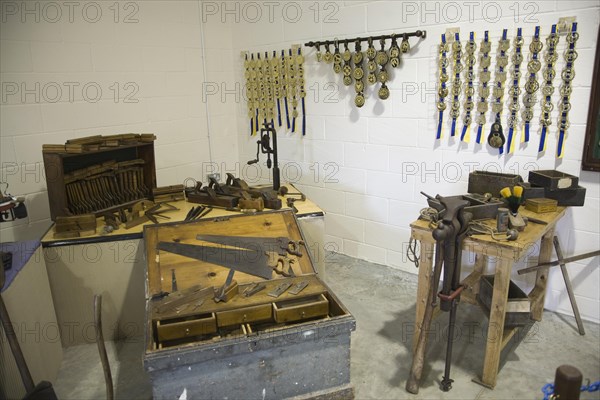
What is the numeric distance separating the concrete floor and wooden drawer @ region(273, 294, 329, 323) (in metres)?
0.62

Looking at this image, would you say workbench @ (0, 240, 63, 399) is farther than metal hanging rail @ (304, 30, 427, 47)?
No

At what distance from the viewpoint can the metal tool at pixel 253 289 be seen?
6.72 feet

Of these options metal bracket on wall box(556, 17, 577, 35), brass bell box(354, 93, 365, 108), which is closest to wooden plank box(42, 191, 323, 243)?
brass bell box(354, 93, 365, 108)

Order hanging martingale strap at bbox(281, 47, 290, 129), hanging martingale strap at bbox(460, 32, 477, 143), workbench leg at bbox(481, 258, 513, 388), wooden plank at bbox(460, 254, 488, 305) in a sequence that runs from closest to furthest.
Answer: workbench leg at bbox(481, 258, 513, 388), wooden plank at bbox(460, 254, 488, 305), hanging martingale strap at bbox(460, 32, 477, 143), hanging martingale strap at bbox(281, 47, 290, 129)

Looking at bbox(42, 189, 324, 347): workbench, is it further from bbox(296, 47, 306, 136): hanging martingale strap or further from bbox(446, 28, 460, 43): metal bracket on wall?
bbox(446, 28, 460, 43): metal bracket on wall

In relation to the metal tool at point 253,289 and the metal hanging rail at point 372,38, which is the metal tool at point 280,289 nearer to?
the metal tool at point 253,289

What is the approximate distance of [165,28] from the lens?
12.8 ft

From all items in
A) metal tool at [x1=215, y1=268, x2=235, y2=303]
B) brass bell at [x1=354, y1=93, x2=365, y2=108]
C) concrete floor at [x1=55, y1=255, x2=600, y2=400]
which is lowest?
concrete floor at [x1=55, y1=255, x2=600, y2=400]

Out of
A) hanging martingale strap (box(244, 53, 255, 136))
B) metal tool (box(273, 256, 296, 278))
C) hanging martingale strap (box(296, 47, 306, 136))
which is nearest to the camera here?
metal tool (box(273, 256, 296, 278))

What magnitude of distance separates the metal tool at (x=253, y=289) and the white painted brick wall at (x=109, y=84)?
2023mm

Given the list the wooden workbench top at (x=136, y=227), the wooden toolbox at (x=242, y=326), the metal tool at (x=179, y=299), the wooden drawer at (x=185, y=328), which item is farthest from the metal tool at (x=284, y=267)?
the wooden workbench top at (x=136, y=227)

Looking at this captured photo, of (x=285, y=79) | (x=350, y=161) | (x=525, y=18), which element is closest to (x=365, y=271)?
(x=350, y=161)

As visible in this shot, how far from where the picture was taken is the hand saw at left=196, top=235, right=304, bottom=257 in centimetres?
244

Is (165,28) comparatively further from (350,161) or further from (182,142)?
(350,161)
